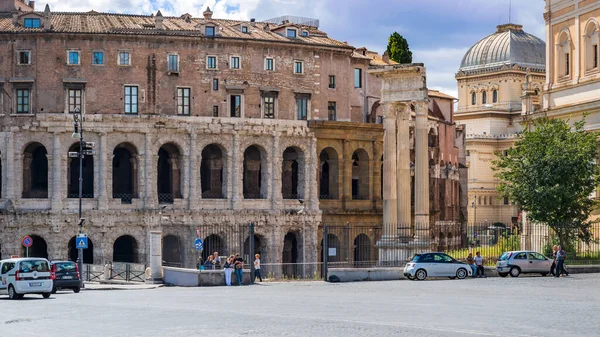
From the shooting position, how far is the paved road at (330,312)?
21891 mm

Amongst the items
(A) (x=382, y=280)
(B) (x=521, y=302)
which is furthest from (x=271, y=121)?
(B) (x=521, y=302)

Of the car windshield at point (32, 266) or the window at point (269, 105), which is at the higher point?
the window at point (269, 105)

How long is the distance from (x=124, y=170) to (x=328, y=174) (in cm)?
1283

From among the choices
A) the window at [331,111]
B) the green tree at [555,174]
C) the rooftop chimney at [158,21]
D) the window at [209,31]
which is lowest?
the green tree at [555,174]

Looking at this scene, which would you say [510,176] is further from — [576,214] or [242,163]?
[242,163]

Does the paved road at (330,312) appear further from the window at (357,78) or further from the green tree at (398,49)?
the green tree at (398,49)

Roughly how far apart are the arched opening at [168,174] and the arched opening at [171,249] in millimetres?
2164

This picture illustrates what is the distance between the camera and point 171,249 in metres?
66.8

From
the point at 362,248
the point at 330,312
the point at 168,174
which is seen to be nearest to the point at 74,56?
the point at 168,174

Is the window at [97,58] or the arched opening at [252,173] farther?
the arched opening at [252,173]

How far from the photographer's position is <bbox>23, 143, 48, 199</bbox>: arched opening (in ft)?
217

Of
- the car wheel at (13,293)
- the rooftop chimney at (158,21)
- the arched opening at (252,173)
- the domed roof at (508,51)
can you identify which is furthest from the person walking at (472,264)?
the domed roof at (508,51)

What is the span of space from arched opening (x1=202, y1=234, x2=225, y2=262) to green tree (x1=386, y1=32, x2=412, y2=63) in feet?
72.6

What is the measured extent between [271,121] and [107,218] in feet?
37.3
